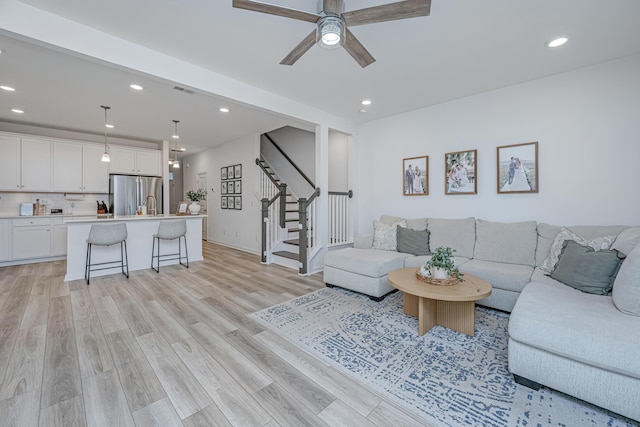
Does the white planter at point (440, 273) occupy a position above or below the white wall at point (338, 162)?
below

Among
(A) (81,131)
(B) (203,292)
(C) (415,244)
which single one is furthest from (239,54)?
(A) (81,131)

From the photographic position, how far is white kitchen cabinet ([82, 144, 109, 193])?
5.86 metres

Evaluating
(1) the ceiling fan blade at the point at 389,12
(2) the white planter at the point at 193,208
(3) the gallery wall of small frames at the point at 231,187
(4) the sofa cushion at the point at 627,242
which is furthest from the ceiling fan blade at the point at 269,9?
(3) the gallery wall of small frames at the point at 231,187

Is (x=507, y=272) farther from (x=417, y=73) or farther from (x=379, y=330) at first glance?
(x=417, y=73)

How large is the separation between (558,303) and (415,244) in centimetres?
197

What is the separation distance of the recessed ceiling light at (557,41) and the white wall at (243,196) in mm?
5124

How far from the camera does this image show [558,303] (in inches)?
74.2

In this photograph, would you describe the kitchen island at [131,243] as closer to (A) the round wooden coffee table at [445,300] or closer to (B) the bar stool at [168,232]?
(B) the bar stool at [168,232]

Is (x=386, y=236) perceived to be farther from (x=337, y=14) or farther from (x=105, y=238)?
(x=105, y=238)

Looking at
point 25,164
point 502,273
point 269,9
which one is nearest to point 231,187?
point 25,164

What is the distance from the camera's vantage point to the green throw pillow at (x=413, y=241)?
378 centimetres

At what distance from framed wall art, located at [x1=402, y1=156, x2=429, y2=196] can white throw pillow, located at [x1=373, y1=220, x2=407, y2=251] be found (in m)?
0.65

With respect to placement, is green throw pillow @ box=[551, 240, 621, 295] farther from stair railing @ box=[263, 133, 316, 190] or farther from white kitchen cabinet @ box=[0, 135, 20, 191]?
white kitchen cabinet @ box=[0, 135, 20, 191]

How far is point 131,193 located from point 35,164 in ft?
5.36
